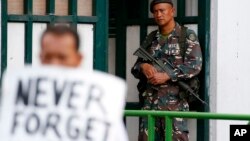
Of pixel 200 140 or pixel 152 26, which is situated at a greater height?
pixel 152 26

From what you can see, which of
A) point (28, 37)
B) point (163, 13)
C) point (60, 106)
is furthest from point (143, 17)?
point (60, 106)

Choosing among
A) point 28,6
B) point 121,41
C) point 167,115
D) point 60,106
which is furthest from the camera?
point 121,41

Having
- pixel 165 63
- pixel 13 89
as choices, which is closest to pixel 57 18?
pixel 165 63

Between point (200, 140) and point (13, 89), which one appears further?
point (200, 140)

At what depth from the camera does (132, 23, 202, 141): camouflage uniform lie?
388 inches

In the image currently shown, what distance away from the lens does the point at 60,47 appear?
187 inches

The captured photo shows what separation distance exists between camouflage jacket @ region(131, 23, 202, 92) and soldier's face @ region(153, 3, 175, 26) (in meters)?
0.12

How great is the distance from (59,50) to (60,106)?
0.30 m

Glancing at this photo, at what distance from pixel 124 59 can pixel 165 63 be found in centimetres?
104

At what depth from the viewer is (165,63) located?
9.93 meters

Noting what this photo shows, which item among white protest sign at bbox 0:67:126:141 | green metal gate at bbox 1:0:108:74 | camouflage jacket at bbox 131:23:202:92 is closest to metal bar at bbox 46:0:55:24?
green metal gate at bbox 1:0:108:74

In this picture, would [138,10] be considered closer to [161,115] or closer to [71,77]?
[161,115]

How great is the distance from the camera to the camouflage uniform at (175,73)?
9.85 m
